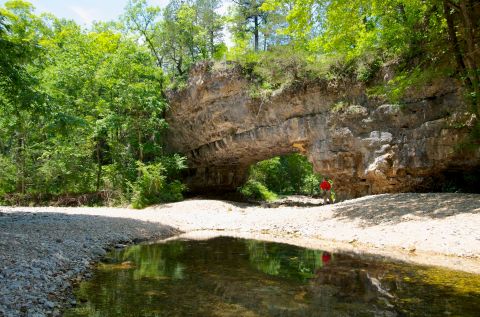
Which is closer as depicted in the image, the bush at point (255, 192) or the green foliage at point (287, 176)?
the bush at point (255, 192)

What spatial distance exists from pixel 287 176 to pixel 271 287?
1309 inches

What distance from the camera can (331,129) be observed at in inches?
695

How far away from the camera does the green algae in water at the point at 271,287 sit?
4637mm

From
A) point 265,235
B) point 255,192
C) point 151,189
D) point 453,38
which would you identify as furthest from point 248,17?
point 265,235

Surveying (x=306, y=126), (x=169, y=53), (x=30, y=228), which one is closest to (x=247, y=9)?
(x=169, y=53)

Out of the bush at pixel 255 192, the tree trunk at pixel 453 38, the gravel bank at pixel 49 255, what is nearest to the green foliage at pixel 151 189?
the bush at pixel 255 192

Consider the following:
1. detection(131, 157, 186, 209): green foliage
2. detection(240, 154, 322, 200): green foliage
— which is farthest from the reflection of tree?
detection(240, 154, 322, 200): green foliage

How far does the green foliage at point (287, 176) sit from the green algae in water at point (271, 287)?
26.0 metres

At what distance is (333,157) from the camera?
17.8 metres

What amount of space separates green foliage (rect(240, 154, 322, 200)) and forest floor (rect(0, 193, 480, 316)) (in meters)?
18.7

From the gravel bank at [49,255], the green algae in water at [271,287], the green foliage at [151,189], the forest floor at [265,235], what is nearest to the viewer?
the gravel bank at [49,255]

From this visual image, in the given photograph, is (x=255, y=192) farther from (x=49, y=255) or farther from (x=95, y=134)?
(x=49, y=255)

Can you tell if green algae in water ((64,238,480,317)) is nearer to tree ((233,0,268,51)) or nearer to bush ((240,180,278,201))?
bush ((240,180,278,201))

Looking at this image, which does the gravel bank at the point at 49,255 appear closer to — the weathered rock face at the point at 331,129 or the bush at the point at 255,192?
the weathered rock face at the point at 331,129
